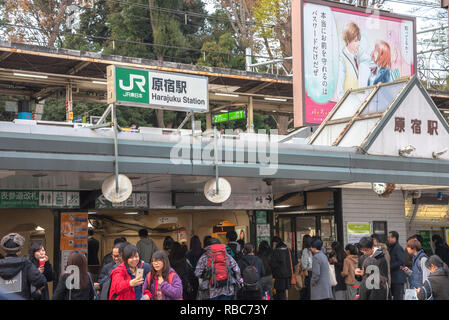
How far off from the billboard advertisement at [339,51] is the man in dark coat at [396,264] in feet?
35.0

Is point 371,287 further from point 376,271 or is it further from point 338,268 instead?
point 338,268

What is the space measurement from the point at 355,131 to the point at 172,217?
499 centimetres

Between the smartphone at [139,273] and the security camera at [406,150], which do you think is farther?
the security camera at [406,150]

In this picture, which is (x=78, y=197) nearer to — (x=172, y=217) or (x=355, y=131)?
(x=172, y=217)

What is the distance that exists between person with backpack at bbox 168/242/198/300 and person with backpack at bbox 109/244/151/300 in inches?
157

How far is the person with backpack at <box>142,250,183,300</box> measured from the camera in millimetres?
7633

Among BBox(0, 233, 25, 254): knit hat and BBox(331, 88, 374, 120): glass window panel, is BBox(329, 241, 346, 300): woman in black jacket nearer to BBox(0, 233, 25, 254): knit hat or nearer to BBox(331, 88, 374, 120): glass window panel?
BBox(331, 88, 374, 120): glass window panel

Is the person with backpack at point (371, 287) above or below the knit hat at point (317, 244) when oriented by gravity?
below

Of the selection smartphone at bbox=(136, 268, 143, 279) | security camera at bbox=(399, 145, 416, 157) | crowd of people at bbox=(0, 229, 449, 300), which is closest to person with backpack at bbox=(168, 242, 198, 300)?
crowd of people at bbox=(0, 229, 449, 300)

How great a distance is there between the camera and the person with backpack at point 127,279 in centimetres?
757

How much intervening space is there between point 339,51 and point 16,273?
18.7 meters

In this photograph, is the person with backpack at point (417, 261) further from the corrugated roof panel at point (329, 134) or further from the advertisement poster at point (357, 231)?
the advertisement poster at point (357, 231)

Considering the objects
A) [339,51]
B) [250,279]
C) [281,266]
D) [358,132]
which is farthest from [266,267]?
[339,51]
